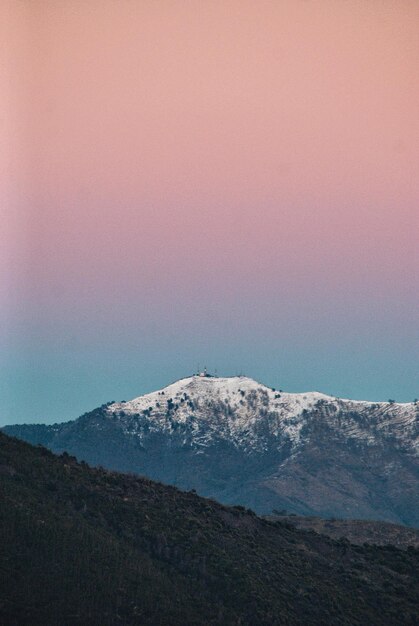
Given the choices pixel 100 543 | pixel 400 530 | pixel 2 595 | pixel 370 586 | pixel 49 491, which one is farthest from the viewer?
pixel 400 530

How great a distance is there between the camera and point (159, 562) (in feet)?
297

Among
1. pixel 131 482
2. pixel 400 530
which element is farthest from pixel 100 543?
pixel 400 530

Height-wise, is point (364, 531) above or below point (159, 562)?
above

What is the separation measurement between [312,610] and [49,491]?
23112 millimetres

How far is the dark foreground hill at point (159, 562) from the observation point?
79188 millimetres

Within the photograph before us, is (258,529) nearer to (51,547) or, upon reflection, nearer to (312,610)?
(312,610)

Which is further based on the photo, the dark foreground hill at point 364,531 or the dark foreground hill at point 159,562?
the dark foreground hill at point 364,531

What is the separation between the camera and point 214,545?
96.9 m

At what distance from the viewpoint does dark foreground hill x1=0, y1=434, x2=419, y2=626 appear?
79188mm

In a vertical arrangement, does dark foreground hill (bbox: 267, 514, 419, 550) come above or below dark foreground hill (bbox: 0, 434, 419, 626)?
above

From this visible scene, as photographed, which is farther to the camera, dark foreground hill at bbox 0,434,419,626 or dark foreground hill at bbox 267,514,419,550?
dark foreground hill at bbox 267,514,419,550

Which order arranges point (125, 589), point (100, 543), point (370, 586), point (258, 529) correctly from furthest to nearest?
1. point (258, 529)
2. point (370, 586)
3. point (100, 543)
4. point (125, 589)

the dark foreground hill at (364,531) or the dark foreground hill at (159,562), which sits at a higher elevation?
the dark foreground hill at (364,531)

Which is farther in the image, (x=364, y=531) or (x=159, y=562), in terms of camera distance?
(x=364, y=531)
